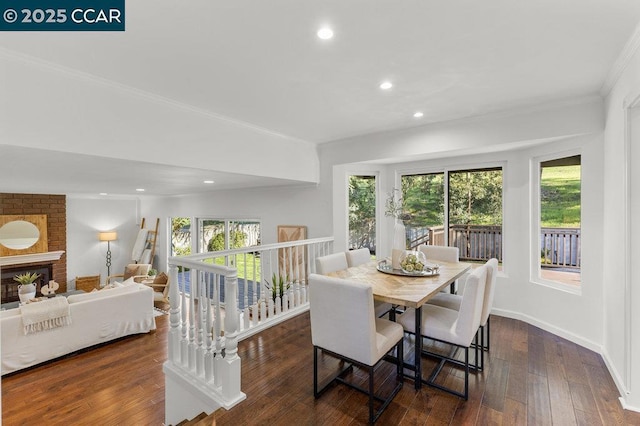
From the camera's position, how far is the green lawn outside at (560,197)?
3.43 m

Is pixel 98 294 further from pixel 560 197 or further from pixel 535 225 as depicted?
pixel 560 197

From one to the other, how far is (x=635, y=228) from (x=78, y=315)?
5891 millimetres

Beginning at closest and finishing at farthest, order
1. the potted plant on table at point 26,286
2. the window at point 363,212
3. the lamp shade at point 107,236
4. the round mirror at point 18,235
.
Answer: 1. the window at point 363,212
2. the potted plant on table at point 26,286
3. the round mirror at point 18,235
4. the lamp shade at point 107,236

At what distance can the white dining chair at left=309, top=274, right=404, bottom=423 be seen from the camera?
2154 millimetres

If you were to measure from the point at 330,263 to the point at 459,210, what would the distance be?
230cm

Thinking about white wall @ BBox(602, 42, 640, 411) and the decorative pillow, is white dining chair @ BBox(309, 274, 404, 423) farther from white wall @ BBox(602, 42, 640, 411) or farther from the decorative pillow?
the decorative pillow

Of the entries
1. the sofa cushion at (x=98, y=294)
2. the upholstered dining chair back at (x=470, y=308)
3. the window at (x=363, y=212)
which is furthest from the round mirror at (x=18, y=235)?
the upholstered dining chair back at (x=470, y=308)

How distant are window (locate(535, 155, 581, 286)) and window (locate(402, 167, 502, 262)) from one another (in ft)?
1.64

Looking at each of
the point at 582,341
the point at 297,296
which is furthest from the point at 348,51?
the point at 582,341

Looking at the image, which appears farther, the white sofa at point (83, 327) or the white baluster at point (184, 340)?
the white sofa at point (83, 327)

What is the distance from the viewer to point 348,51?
218cm

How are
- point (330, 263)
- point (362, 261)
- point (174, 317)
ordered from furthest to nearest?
point (362, 261) < point (330, 263) < point (174, 317)

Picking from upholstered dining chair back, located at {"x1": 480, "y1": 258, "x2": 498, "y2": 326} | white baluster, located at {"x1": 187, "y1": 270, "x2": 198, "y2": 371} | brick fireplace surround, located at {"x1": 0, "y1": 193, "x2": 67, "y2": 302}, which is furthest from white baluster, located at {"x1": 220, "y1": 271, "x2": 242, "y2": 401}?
brick fireplace surround, located at {"x1": 0, "y1": 193, "x2": 67, "y2": 302}

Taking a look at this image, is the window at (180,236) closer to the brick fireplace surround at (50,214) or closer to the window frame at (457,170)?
the brick fireplace surround at (50,214)
